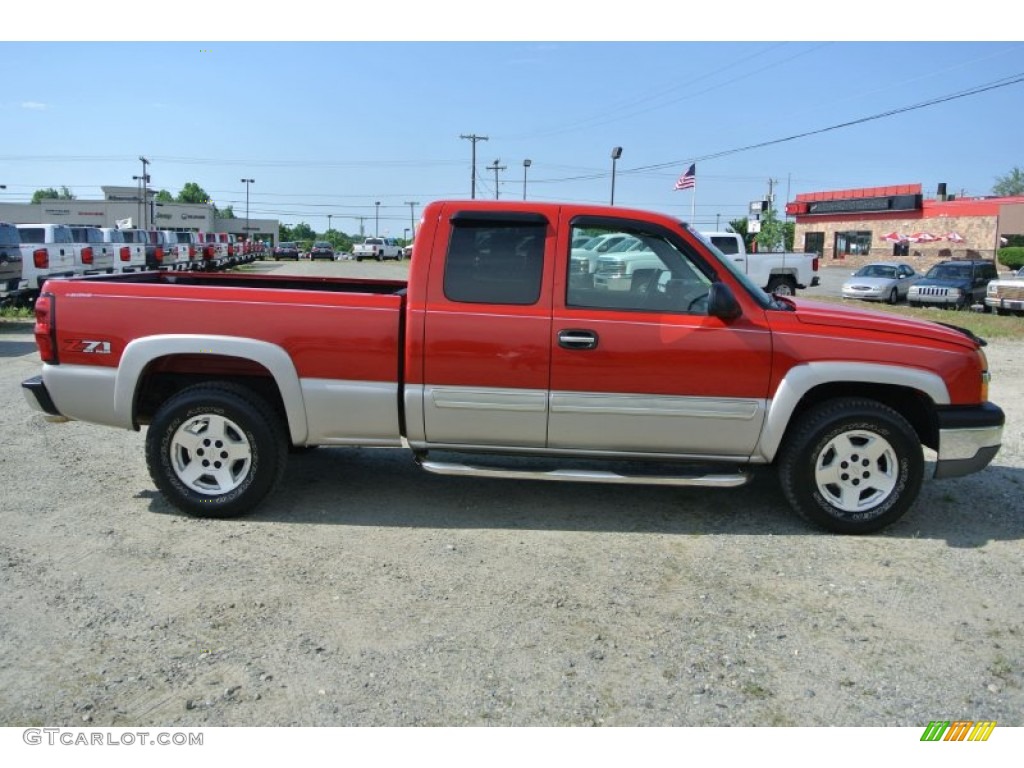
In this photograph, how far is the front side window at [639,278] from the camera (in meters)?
4.72

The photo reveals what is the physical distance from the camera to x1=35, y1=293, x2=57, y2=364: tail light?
482 cm

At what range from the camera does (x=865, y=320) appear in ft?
15.7

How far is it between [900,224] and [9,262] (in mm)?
57312

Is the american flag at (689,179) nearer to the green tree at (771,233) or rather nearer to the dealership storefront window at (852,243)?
the dealership storefront window at (852,243)

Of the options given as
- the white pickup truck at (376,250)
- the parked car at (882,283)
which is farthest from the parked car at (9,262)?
the white pickup truck at (376,250)

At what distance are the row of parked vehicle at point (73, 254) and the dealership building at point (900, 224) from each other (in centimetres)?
4571

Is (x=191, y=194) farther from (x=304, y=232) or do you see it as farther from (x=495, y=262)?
(x=495, y=262)

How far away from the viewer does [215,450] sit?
193 inches

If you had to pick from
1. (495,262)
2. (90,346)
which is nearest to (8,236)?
(90,346)

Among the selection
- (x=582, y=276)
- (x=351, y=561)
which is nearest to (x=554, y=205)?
(x=582, y=276)

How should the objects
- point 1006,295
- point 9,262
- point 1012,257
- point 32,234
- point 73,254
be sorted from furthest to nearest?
point 1012,257 < point 1006,295 < point 32,234 < point 73,254 < point 9,262

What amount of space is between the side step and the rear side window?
3.16 feet

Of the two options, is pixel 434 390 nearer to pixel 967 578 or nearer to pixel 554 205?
pixel 554 205

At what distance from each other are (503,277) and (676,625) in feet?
7.01
